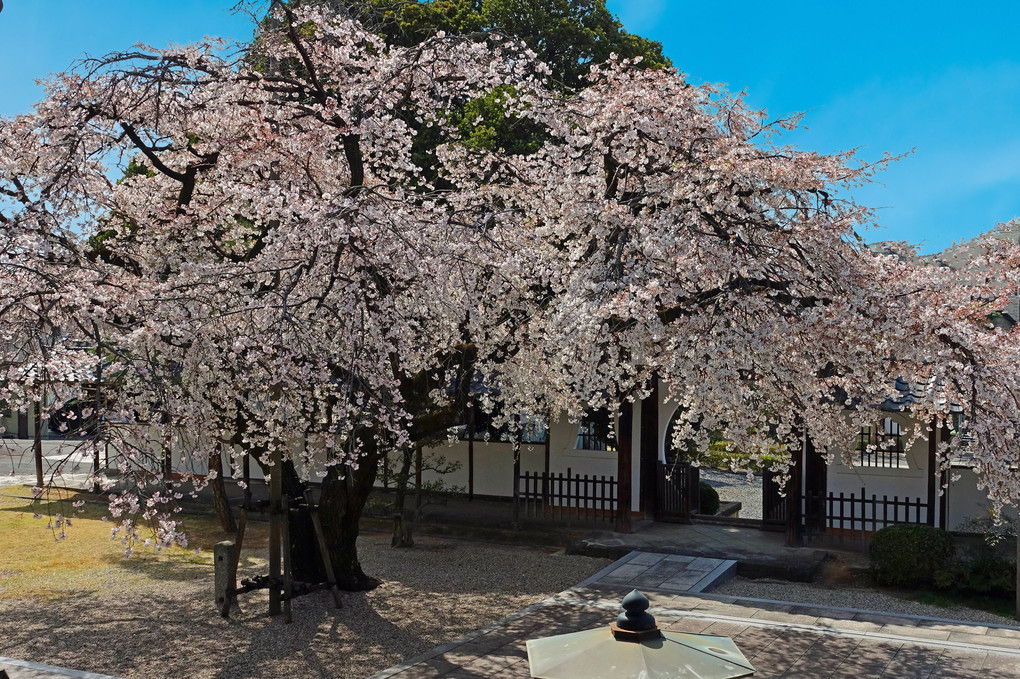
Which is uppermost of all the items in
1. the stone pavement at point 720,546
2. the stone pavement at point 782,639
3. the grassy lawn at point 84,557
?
the stone pavement at point 720,546

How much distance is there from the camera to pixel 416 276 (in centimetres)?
927

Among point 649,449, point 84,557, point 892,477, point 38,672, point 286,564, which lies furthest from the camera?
point 649,449

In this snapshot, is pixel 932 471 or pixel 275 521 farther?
pixel 932 471

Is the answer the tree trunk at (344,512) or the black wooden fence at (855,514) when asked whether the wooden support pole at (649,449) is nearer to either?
the black wooden fence at (855,514)

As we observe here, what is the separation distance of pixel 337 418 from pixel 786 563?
7125 millimetres

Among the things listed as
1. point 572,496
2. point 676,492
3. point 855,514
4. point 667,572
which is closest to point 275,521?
Result: point 667,572

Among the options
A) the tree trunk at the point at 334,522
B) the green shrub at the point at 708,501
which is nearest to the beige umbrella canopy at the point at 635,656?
the tree trunk at the point at 334,522

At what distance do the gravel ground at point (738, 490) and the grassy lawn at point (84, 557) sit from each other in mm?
10301

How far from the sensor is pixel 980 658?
8352mm

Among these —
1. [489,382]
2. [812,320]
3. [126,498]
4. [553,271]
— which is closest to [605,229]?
[553,271]

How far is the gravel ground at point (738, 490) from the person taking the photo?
19266 millimetres

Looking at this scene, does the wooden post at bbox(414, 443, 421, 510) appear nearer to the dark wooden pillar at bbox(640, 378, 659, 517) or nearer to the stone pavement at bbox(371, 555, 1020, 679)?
the dark wooden pillar at bbox(640, 378, 659, 517)

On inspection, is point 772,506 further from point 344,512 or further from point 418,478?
point 344,512

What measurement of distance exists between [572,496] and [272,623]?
7.34 m
